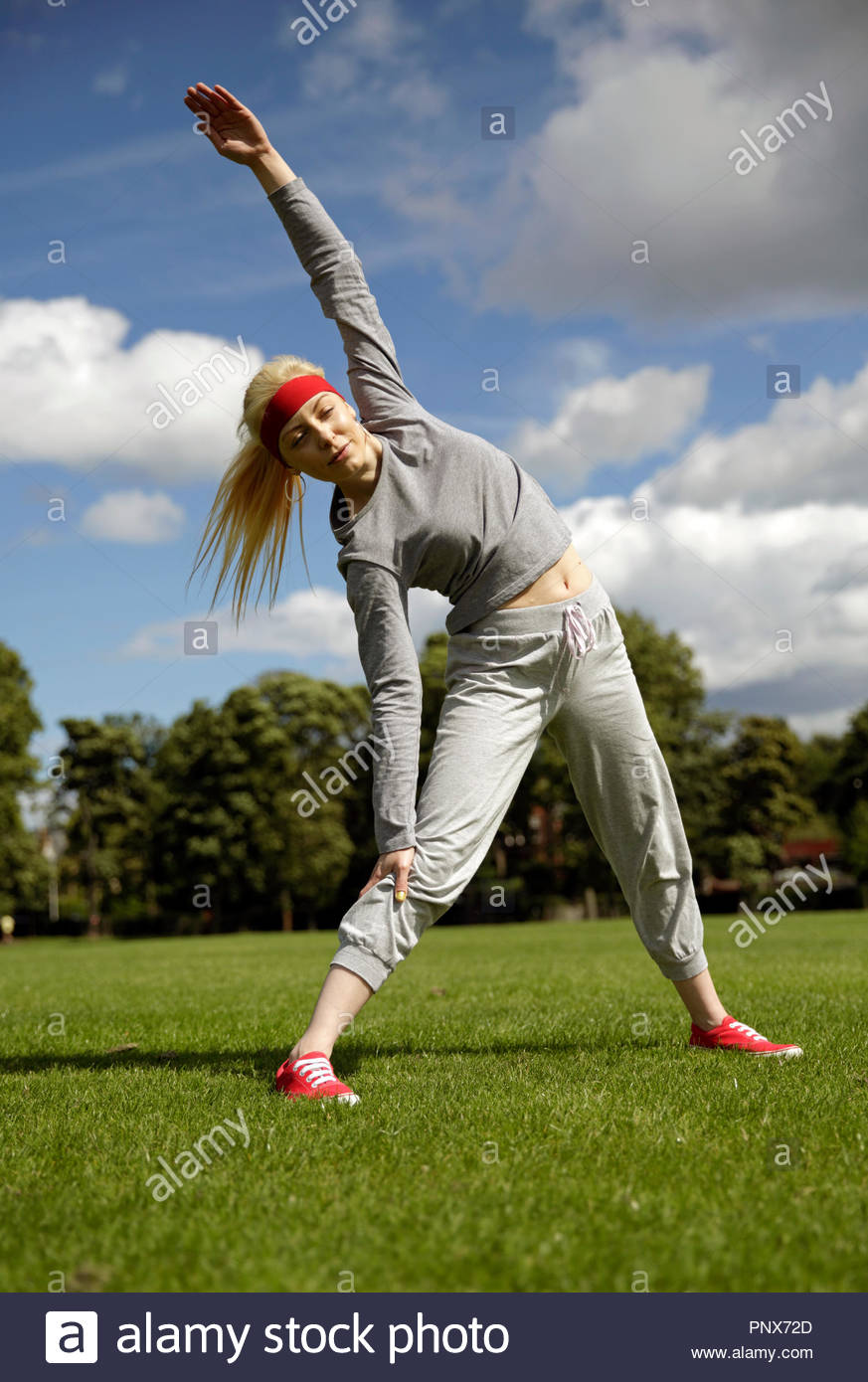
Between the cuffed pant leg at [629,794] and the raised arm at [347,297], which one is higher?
the raised arm at [347,297]

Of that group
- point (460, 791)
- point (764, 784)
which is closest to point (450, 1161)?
point (460, 791)

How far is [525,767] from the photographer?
4.33 metres

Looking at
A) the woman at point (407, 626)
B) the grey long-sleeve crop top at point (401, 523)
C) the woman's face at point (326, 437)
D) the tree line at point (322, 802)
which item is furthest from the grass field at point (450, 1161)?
the tree line at point (322, 802)

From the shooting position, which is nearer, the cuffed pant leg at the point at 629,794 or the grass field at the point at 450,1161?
the grass field at the point at 450,1161

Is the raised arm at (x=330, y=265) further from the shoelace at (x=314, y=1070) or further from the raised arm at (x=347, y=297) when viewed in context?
the shoelace at (x=314, y=1070)

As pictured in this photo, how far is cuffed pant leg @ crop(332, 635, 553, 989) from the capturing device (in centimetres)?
411

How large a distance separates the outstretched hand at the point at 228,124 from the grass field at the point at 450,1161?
3.55m

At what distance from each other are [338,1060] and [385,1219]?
92.9 inches

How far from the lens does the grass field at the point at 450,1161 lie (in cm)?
234

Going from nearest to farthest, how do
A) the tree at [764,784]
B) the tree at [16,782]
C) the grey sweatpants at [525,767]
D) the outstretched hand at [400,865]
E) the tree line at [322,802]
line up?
the outstretched hand at [400,865] < the grey sweatpants at [525,767] < the tree at [16,782] < the tree line at [322,802] < the tree at [764,784]

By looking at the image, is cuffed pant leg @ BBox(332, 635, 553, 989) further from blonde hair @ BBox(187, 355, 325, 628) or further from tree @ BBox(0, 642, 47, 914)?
tree @ BBox(0, 642, 47, 914)

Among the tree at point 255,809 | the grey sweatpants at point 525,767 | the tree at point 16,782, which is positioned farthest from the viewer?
the tree at point 255,809

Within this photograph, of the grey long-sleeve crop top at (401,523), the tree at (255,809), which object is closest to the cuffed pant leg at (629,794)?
the grey long-sleeve crop top at (401,523)

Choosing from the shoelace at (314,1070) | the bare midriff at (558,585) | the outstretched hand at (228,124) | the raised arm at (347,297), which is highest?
the outstretched hand at (228,124)
